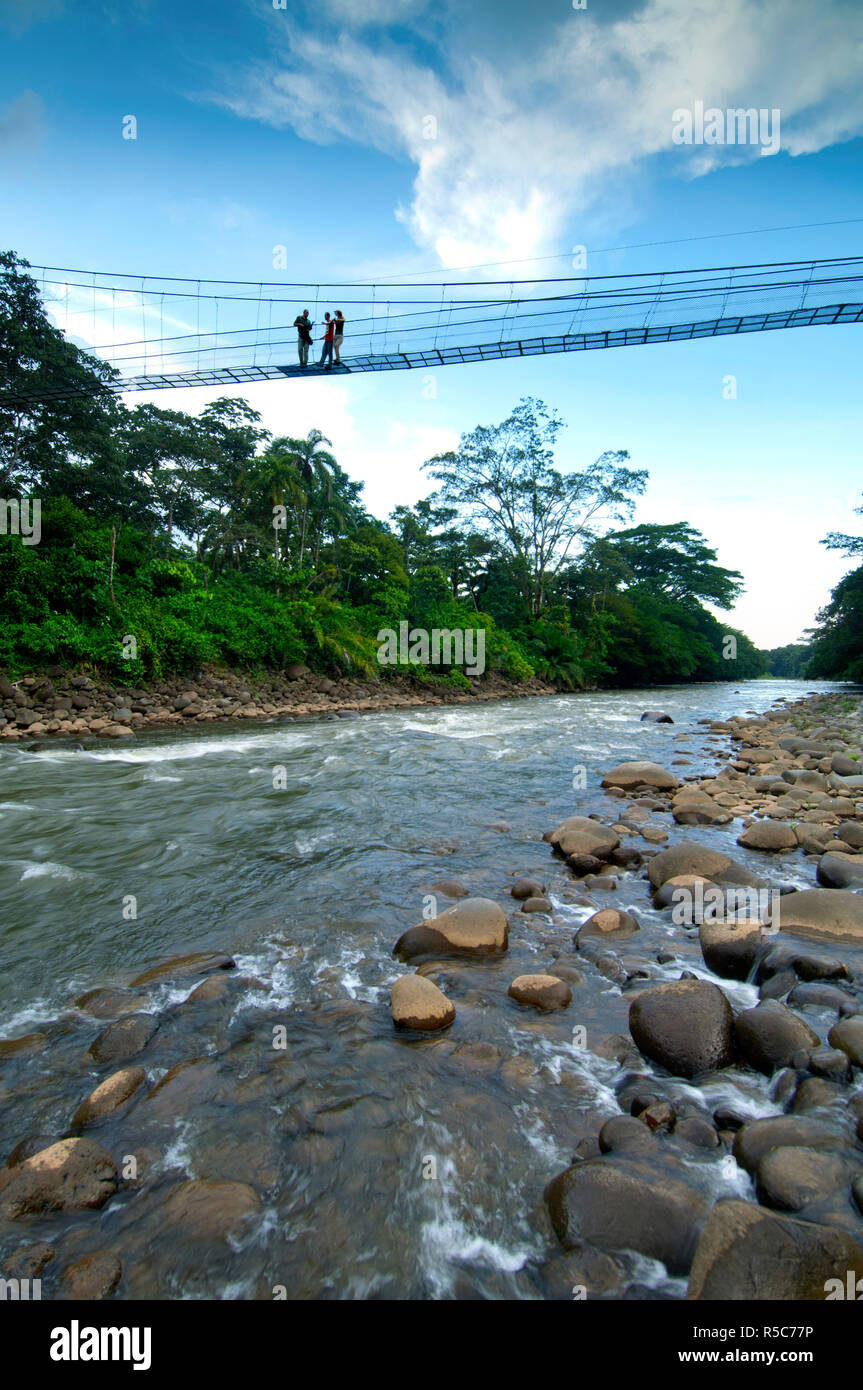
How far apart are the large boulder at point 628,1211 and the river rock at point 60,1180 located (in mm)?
1621

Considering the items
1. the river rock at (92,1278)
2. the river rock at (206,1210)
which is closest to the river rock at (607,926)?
the river rock at (206,1210)

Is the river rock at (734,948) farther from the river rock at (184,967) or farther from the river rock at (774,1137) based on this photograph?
the river rock at (184,967)

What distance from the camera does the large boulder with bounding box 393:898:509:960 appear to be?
12.5ft

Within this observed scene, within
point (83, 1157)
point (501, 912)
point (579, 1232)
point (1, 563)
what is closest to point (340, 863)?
point (501, 912)

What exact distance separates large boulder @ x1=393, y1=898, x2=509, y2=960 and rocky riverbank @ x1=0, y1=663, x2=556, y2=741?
35.7ft

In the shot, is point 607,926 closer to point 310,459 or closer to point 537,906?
point 537,906

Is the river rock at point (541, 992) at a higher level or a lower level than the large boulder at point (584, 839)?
lower

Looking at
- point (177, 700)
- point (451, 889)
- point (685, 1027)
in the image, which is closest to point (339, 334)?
point (177, 700)

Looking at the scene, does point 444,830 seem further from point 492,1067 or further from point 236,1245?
point 236,1245

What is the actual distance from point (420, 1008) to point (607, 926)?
1.59m

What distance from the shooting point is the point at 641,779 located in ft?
27.5

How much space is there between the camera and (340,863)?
5562 millimetres

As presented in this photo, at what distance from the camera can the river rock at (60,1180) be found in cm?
206
